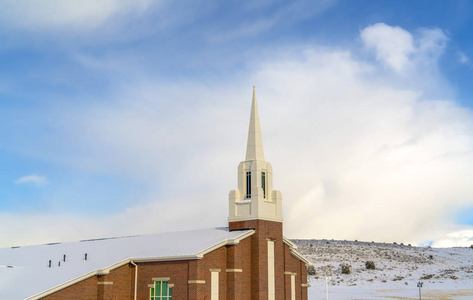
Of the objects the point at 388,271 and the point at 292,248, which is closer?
the point at 292,248

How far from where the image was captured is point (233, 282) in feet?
131

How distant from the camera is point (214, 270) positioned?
3925 centimetres

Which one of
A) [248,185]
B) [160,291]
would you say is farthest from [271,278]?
[160,291]

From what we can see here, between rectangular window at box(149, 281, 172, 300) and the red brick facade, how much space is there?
408mm

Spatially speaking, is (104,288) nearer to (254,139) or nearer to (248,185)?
(248,185)

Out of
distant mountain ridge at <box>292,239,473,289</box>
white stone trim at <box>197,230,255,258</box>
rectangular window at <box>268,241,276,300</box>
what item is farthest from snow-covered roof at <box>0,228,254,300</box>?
distant mountain ridge at <box>292,239,473,289</box>

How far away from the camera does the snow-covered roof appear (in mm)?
38291

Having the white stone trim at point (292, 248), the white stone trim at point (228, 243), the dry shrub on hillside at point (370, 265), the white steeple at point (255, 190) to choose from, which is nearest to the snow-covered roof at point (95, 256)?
the white stone trim at point (228, 243)

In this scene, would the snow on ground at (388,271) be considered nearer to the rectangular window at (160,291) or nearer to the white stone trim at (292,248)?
the white stone trim at (292,248)

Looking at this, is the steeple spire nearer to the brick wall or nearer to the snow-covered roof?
the snow-covered roof

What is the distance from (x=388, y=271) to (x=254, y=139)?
2591 inches

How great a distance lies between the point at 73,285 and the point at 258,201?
45.6 ft

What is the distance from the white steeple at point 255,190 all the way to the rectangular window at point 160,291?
7.35 metres

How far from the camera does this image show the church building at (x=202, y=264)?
38219mm
